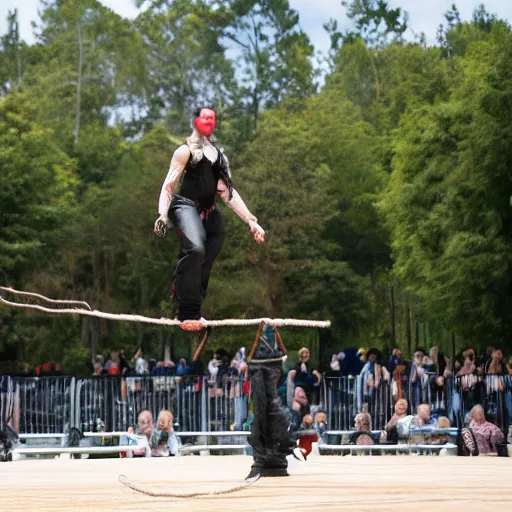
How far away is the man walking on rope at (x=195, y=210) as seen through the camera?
39.5 ft

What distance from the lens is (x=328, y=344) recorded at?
5853cm

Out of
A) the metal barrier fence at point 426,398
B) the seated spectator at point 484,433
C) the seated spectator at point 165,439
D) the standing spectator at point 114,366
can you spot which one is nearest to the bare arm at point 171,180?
the seated spectator at point 484,433

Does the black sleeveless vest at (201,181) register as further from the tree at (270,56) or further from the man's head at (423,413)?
the tree at (270,56)

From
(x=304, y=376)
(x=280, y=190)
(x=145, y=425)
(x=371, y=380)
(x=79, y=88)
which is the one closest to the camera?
(x=145, y=425)

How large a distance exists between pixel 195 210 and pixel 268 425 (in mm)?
1937

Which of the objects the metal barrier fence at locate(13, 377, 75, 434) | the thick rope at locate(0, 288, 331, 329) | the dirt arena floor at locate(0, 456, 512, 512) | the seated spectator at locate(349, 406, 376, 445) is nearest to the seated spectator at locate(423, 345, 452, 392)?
the seated spectator at locate(349, 406, 376, 445)

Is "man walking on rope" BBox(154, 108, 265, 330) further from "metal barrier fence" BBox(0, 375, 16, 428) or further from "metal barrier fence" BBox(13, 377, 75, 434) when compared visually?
"metal barrier fence" BBox(0, 375, 16, 428)

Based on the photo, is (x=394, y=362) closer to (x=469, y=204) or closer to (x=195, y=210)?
(x=469, y=204)

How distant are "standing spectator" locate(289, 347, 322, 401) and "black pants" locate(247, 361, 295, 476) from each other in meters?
10.0

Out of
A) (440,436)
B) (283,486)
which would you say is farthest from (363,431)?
(283,486)

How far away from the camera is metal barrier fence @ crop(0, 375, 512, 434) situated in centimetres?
2427

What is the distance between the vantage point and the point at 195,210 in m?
12.3

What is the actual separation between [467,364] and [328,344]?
113ft

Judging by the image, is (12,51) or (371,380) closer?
(371,380)
